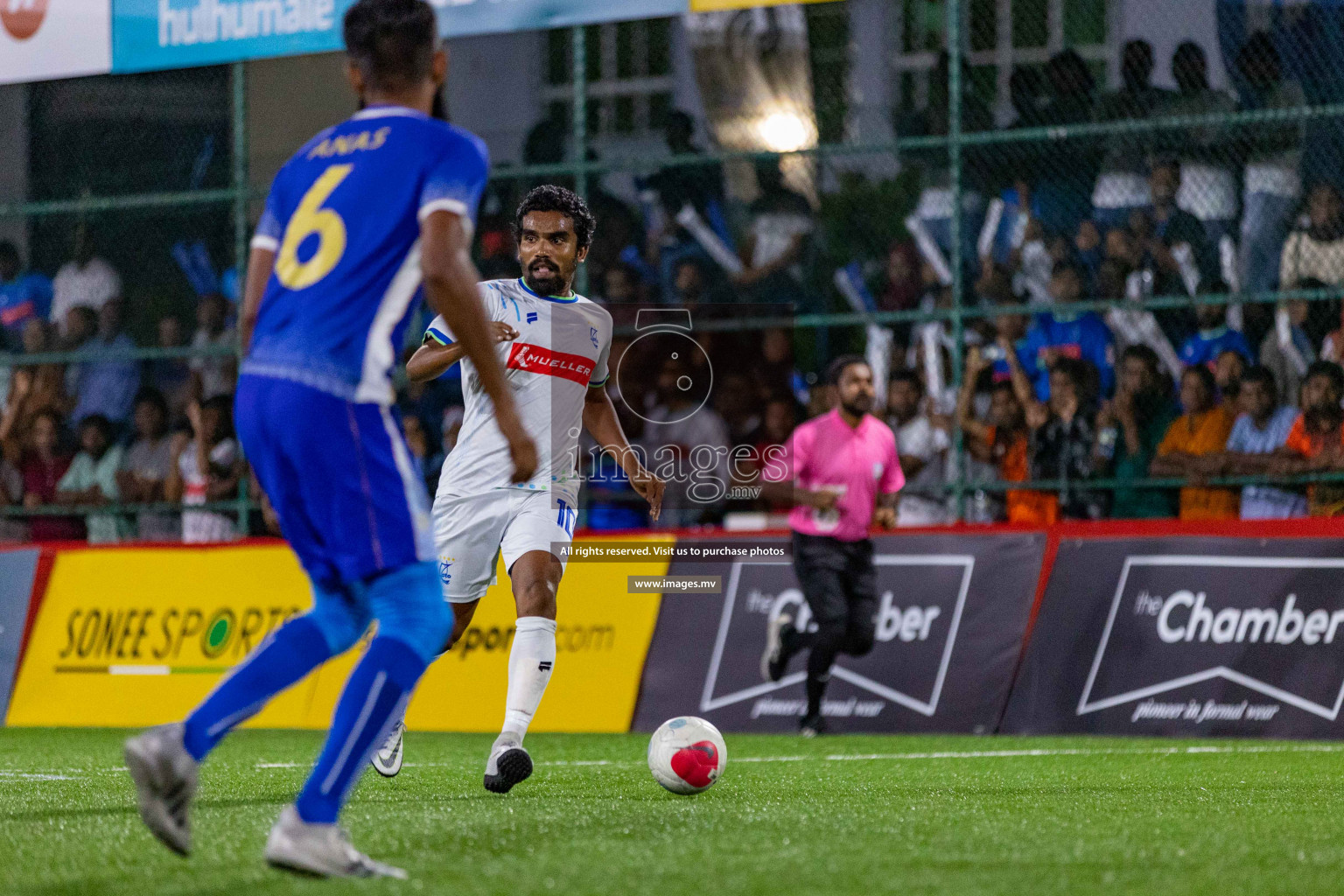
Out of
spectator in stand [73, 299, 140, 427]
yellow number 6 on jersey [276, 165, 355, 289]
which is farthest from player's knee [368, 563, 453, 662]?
spectator in stand [73, 299, 140, 427]

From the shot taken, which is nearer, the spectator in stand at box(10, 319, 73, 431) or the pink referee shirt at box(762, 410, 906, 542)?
the pink referee shirt at box(762, 410, 906, 542)

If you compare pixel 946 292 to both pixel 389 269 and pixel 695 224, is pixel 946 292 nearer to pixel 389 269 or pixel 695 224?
pixel 695 224

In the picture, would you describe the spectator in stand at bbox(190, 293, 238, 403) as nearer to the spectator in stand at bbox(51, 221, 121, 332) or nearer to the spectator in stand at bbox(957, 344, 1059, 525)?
the spectator in stand at bbox(51, 221, 121, 332)

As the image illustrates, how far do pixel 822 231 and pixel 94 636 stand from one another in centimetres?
584

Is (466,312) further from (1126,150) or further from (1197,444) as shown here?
(1126,150)

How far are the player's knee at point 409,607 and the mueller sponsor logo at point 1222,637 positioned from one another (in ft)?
23.4

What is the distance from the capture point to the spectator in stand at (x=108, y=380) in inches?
557

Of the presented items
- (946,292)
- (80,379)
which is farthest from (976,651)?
(80,379)

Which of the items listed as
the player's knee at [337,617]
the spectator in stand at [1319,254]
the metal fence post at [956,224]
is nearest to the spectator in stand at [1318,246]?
the spectator in stand at [1319,254]

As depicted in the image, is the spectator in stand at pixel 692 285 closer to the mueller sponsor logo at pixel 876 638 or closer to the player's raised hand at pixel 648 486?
the mueller sponsor logo at pixel 876 638

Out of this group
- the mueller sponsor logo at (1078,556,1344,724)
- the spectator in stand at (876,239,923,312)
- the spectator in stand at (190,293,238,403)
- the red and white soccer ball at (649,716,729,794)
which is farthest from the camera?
the spectator in stand at (190,293,238,403)

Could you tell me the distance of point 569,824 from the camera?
5.75m

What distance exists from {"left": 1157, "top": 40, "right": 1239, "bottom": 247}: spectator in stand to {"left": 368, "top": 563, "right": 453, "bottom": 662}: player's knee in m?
8.13

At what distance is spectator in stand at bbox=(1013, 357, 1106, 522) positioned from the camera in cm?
1155
